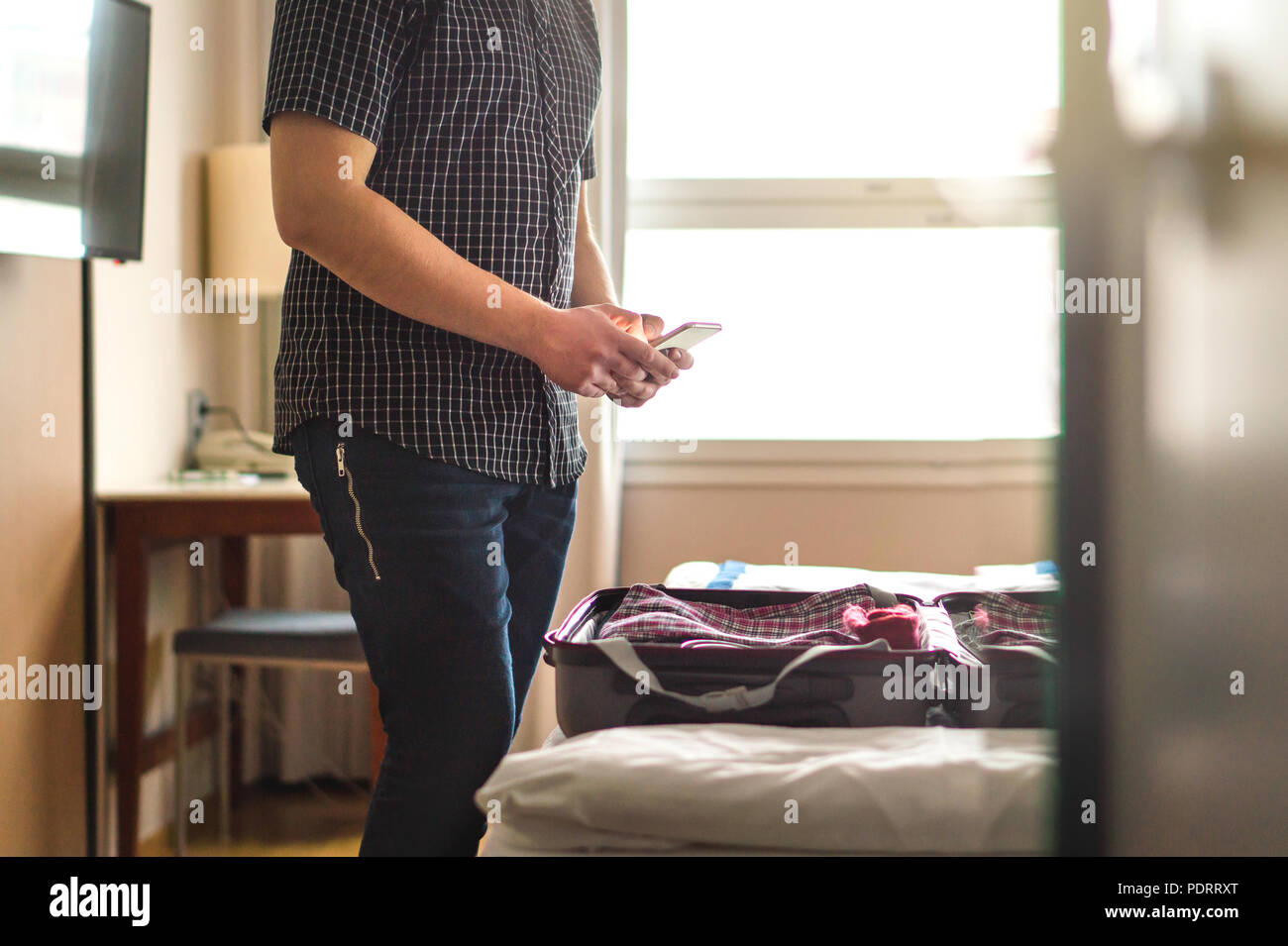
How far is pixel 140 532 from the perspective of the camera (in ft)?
6.38

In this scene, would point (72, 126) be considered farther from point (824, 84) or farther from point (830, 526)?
point (830, 526)

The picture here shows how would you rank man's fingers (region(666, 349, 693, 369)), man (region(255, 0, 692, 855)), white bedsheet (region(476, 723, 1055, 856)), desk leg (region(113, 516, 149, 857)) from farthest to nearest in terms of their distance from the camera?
desk leg (region(113, 516, 149, 857)) → man's fingers (region(666, 349, 693, 369)) → man (region(255, 0, 692, 855)) → white bedsheet (region(476, 723, 1055, 856))

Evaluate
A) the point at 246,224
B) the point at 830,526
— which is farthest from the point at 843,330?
the point at 246,224

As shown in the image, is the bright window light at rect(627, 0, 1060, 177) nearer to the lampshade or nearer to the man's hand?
the lampshade

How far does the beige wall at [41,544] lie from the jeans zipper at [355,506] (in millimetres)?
1191

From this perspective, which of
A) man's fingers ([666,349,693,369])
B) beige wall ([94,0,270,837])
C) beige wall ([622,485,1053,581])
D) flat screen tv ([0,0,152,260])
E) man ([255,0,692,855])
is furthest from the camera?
beige wall ([622,485,1053,581])

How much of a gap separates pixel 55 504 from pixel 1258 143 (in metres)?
2.01

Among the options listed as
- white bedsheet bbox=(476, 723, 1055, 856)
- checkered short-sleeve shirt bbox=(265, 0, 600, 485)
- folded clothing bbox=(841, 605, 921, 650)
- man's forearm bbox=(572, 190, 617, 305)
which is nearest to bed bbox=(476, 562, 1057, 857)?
white bedsheet bbox=(476, 723, 1055, 856)

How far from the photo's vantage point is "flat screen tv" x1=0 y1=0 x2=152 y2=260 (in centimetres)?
168

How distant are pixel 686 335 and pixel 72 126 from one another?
1.43m

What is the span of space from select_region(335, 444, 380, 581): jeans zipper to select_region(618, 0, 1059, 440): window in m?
1.78

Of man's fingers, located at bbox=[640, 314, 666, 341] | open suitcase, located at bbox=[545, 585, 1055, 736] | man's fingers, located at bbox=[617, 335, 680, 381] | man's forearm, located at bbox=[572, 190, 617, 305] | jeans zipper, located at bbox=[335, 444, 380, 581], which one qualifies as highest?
man's forearm, located at bbox=[572, 190, 617, 305]

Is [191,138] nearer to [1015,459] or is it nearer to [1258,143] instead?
[1015,459]
